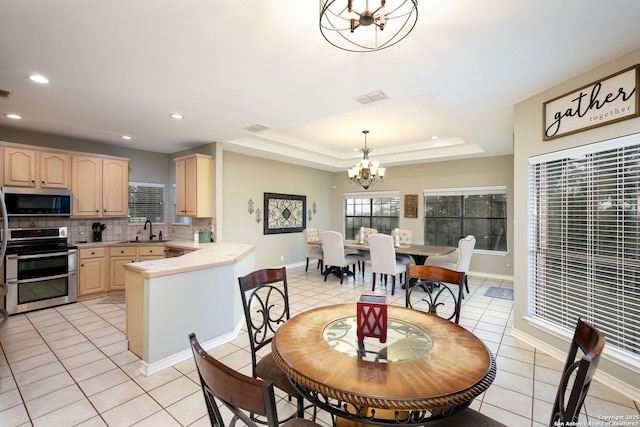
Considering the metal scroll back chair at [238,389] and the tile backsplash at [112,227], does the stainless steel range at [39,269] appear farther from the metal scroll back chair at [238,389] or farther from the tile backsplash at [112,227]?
the metal scroll back chair at [238,389]

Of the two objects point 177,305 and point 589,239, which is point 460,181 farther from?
point 177,305

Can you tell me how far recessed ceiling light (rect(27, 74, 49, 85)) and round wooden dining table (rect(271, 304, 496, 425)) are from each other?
3166 millimetres

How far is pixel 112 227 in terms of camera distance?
206 inches

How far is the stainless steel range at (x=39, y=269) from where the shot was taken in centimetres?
382

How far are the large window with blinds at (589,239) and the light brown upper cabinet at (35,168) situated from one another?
6.32 m

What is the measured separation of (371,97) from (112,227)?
498cm

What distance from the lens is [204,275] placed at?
2945 millimetres

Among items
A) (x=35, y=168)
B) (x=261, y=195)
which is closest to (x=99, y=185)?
(x=35, y=168)

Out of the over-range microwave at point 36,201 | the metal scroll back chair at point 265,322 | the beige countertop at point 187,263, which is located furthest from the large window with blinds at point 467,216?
the over-range microwave at point 36,201

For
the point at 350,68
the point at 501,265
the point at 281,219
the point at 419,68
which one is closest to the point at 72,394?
the point at 350,68

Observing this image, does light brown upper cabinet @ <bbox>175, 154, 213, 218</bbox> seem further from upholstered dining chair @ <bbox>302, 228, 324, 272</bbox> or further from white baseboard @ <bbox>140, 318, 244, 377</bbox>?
white baseboard @ <bbox>140, 318, 244, 377</bbox>

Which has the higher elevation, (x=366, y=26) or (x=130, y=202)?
(x=366, y=26)

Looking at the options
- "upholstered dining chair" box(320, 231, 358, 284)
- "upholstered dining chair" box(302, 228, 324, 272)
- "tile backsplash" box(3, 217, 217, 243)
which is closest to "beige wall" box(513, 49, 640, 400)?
"upholstered dining chair" box(320, 231, 358, 284)

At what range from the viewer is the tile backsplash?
4.45 m
